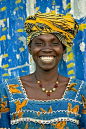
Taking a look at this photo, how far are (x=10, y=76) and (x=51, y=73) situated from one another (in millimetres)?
638

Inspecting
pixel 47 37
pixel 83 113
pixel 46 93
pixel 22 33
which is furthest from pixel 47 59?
pixel 22 33

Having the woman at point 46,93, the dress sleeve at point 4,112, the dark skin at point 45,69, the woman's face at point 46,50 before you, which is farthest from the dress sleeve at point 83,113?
the dress sleeve at point 4,112

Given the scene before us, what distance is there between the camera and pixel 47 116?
2.34 metres

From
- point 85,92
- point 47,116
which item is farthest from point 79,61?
point 47,116

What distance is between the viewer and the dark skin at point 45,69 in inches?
93.3

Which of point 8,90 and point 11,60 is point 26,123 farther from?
point 11,60

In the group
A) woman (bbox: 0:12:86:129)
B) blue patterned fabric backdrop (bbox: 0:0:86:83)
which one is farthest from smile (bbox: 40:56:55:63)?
blue patterned fabric backdrop (bbox: 0:0:86:83)

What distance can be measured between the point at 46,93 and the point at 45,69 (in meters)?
0.21

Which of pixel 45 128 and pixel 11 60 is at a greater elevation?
pixel 11 60

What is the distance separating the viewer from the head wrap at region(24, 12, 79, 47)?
2.36 meters

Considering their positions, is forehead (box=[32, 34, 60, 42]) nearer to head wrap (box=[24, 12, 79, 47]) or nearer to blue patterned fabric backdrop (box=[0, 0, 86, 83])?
head wrap (box=[24, 12, 79, 47])

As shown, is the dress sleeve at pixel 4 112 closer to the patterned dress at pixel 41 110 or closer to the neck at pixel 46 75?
the patterned dress at pixel 41 110

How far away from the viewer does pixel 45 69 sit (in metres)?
2.39

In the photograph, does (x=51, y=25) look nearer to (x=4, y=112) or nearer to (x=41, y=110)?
(x=41, y=110)
